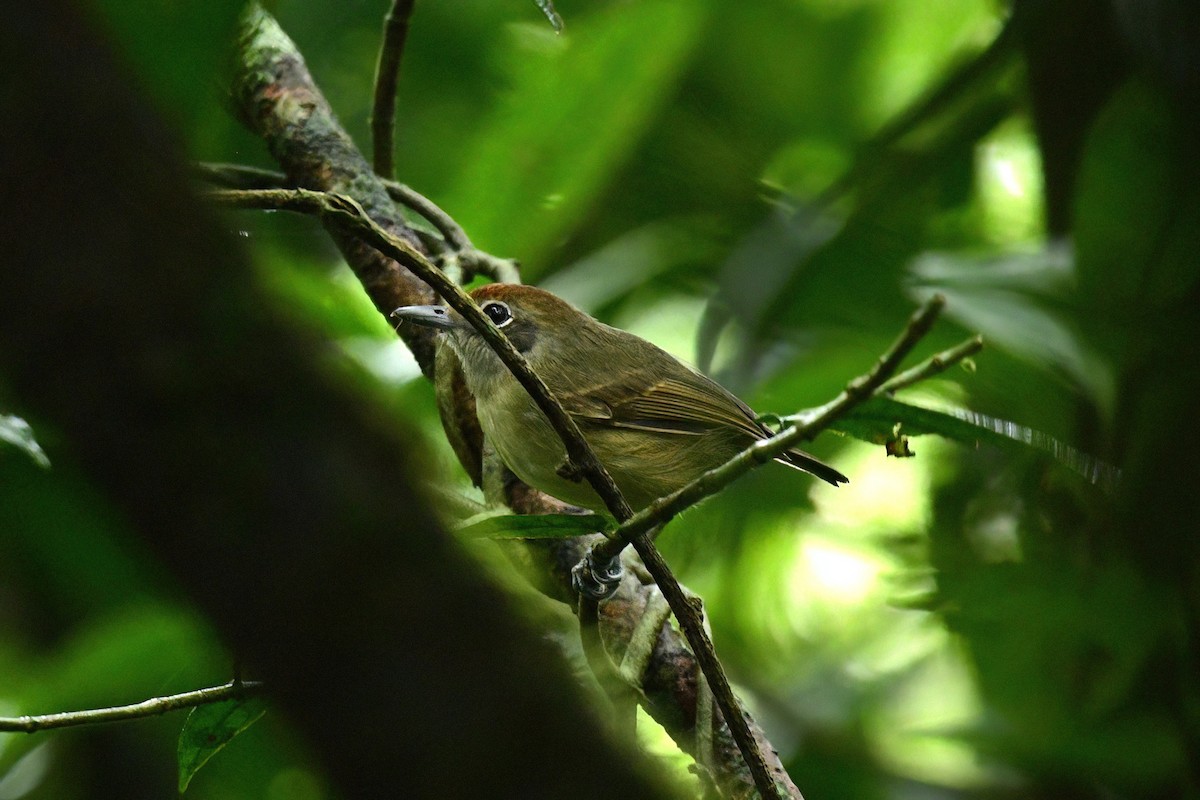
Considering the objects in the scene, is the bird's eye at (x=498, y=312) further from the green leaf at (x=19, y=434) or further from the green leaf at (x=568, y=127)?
the green leaf at (x=19, y=434)

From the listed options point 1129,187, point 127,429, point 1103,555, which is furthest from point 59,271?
point 1129,187

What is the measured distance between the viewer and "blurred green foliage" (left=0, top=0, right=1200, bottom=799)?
263cm

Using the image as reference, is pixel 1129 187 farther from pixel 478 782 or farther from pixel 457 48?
pixel 478 782

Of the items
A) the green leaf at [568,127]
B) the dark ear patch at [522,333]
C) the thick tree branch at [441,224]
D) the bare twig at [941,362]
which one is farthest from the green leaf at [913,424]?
the green leaf at [568,127]

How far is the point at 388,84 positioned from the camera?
9.20ft

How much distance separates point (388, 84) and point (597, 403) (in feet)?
3.14

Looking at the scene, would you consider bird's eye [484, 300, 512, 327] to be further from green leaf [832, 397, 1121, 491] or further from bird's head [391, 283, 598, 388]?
green leaf [832, 397, 1121, 491]

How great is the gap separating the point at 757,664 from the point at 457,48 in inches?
90.4

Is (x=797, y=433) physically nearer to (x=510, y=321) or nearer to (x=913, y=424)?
(x=913, y=424)

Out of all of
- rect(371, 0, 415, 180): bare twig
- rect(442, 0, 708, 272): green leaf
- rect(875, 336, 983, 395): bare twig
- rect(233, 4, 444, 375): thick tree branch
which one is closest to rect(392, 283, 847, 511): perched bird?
rect(233, 4, 444, 375): thick tree branch

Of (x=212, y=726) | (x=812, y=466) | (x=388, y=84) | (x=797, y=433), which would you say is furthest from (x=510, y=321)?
(x=797, y=433)

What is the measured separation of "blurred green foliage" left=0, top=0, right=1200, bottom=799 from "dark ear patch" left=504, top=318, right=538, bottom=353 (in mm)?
226

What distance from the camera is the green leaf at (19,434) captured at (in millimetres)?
1743

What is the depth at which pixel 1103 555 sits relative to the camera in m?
2.86
